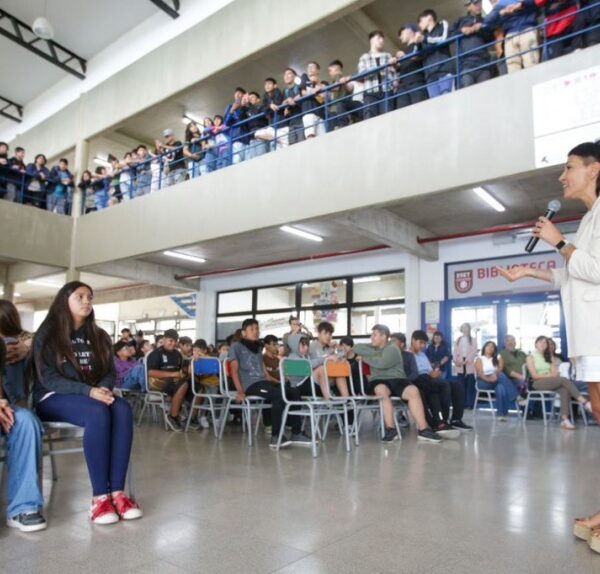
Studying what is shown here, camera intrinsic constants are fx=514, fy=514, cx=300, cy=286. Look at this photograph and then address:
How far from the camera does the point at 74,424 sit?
2.43 meters

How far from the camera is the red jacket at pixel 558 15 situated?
474cm

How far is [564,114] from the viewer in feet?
15.1

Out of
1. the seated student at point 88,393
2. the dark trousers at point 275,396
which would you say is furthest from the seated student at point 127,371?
the seated student at point 88,393

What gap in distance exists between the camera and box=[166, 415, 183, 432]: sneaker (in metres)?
5.48

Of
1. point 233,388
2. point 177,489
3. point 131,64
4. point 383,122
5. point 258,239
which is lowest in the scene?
point 177,489

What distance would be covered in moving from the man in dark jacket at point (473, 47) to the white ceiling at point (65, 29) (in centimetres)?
662

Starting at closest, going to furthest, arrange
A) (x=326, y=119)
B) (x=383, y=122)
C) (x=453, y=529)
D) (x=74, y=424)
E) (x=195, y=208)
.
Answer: (x=453, y=529)
(x=74, y=424)
(x=383, y=122)
(x=326, y=119)
(x=195, y=208)

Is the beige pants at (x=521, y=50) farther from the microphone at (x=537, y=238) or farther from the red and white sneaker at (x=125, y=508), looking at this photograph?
the red and white sneaker at (x=125, y=508)

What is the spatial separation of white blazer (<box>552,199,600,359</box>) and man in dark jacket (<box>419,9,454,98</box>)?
3.91 meters

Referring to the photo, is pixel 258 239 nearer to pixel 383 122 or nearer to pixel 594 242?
pixel 383 122

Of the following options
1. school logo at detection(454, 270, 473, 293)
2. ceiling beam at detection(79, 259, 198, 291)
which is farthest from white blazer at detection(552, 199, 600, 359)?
ceiling beam at detection(79, 259, 198, 291)

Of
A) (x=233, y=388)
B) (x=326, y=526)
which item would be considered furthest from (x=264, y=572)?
(x=233, y=388)

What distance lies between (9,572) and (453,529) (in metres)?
1.71

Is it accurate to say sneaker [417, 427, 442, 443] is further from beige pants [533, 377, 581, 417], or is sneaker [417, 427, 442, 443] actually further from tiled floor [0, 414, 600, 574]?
beige pants [533, 377, 581, 417]
